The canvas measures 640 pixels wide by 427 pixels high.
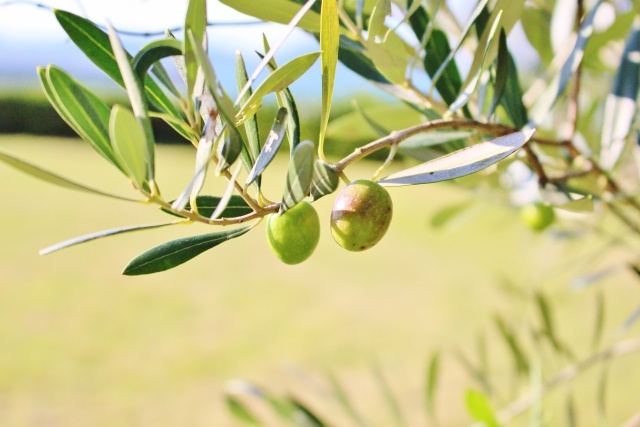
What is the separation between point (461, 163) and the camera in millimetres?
253

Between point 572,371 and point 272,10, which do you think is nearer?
point 272,10

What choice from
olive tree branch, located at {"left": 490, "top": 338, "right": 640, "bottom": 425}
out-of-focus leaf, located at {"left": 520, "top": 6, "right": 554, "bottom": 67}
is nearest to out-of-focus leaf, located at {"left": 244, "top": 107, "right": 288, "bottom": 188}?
out-of-focus leaf, located at {"left": 520, "top": 6, "right": 554, "bottom": 67}

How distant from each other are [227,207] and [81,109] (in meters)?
0.07

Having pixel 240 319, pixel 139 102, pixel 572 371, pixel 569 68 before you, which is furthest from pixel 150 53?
pixel 240 319

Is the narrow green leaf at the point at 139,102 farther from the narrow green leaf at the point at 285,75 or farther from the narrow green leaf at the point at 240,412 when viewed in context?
the narrow green leaf at the point at 240,412

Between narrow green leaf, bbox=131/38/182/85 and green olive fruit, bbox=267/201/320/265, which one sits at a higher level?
narrow green leaf, bbox=131/38/182/85

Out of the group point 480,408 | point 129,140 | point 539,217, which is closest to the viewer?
point 129,140

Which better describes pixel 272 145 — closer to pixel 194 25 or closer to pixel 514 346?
pixel 194 25

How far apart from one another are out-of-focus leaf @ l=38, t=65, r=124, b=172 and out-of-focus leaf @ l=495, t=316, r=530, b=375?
1.71 ft

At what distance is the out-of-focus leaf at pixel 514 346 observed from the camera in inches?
27.1

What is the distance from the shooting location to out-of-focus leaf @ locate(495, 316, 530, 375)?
2.26ft

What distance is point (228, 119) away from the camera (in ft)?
0.72

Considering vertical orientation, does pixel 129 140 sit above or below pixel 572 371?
above

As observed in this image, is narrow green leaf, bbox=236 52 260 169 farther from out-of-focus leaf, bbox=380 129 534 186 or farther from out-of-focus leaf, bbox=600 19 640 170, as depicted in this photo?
out-of-focus leaf, bbox=600 19 640 170
